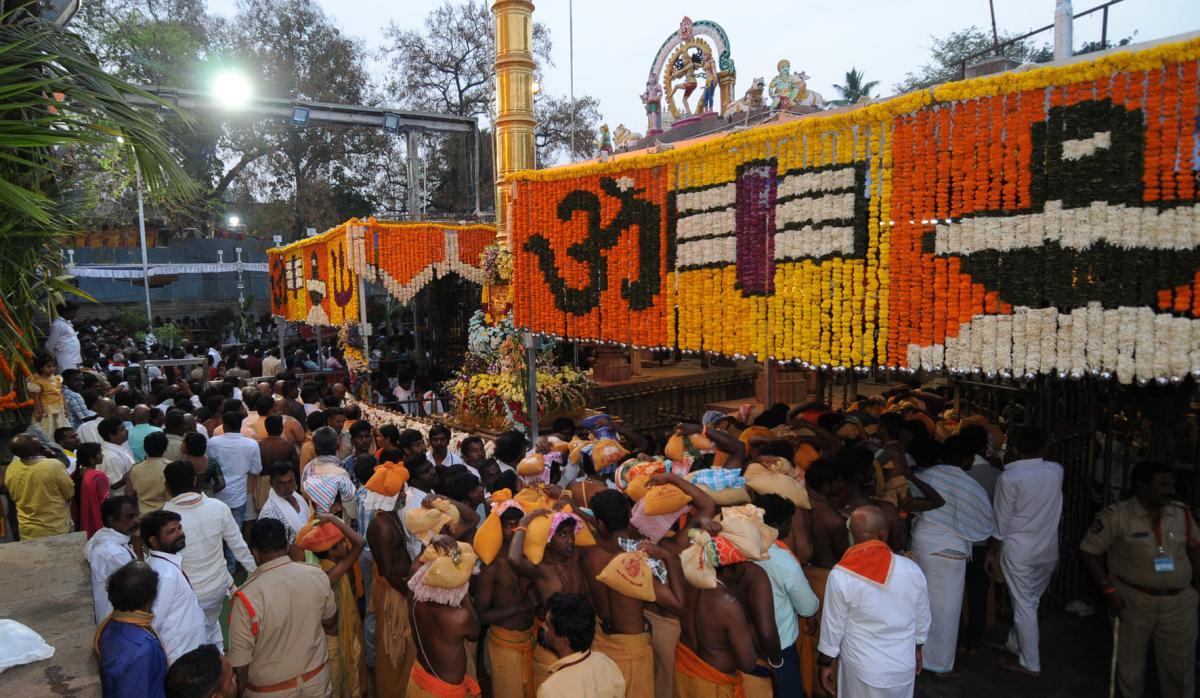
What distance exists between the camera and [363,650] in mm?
5262

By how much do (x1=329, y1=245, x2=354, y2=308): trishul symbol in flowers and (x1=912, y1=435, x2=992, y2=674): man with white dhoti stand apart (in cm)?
994

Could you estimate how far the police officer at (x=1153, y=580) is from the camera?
4.45 metres

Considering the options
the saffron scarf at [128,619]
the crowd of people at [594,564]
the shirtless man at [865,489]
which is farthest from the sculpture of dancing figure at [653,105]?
the saffron scarf at [128,619]

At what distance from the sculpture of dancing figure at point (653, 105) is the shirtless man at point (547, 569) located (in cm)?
1017

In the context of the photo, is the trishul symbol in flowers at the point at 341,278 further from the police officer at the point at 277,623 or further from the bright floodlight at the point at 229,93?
the police officer at the point at 277,623

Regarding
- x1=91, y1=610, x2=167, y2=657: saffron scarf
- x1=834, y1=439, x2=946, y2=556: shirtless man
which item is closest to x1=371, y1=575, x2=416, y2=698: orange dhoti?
x1=91, y1=610, x2=167, y2=657: saffron scarf

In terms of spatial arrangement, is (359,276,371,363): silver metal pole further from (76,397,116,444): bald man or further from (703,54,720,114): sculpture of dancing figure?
(703,54,720,114): sculpture of dancing figure

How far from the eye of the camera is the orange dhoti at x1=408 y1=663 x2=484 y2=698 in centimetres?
381

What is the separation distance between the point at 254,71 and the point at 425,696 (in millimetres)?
30531

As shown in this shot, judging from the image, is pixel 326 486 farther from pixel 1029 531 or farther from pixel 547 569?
pixel 1029 531

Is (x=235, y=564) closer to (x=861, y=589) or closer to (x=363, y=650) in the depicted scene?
(x=363, y=650)

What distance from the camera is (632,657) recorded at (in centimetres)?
397

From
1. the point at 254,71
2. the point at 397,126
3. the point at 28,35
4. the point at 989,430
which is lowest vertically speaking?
the point at 989,430

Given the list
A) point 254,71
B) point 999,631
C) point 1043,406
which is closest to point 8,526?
point 999,631
